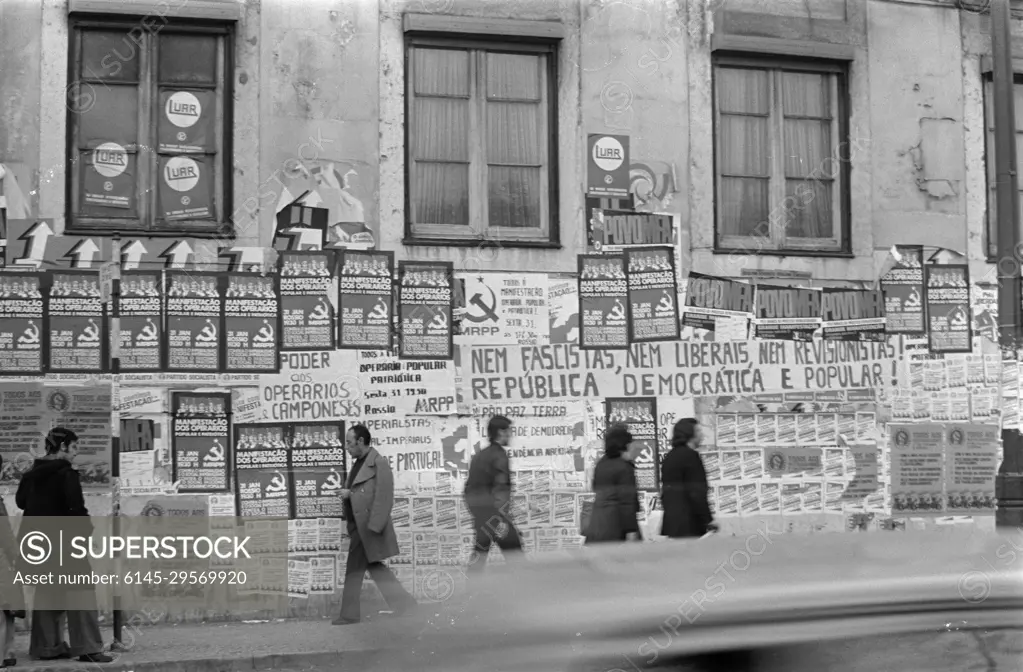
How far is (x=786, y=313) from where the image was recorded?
42.4 ft

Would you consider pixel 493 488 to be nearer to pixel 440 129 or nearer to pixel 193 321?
pixel 193 321

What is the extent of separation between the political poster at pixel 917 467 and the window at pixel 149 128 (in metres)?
7.35

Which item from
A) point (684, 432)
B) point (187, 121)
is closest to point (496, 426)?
point (684, 432)

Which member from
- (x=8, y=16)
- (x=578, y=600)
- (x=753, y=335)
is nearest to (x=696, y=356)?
(x=753, y=335)

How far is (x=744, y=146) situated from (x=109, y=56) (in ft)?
21.4

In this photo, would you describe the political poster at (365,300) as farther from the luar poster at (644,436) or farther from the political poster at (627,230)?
the luar poster at (644,436)

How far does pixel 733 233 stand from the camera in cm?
1306

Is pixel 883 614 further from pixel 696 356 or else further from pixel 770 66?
pixel 770 66

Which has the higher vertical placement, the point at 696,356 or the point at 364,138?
the point at 364,138

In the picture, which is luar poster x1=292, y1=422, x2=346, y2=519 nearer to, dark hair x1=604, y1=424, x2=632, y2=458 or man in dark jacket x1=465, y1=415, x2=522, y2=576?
man in dark jacket x1=465, y1=415, x2=522, y2=576

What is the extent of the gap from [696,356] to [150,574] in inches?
228

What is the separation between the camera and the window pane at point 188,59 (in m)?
11.9

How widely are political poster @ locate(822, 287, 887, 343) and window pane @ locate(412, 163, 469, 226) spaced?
397 cm

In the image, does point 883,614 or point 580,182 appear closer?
point 883,614
